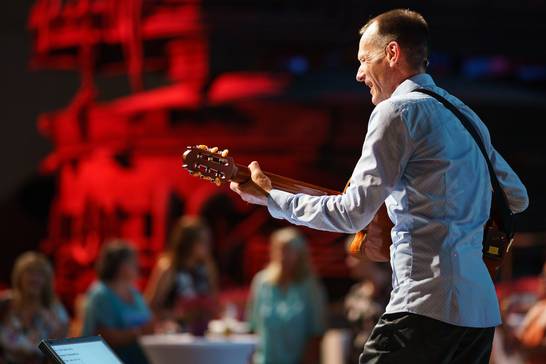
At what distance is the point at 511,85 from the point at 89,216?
3861mm

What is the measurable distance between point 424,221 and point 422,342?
31 centimetres

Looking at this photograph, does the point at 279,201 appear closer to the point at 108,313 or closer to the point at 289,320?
the point at 108,313

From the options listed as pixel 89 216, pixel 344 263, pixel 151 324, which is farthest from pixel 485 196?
pixel 89 216

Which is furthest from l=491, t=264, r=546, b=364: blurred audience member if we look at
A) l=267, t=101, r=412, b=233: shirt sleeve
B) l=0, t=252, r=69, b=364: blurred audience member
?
l=267, t=101, r=412, b=233: shirt sleeve

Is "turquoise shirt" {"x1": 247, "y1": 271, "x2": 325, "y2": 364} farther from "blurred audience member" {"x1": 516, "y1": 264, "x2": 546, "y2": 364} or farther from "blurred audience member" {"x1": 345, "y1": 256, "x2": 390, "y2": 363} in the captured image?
"blurred audience member" {"x1": 516, "y1": 264, "x2": 546, "y2": 364}

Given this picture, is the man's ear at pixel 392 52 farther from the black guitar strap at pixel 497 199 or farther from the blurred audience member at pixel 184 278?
the blurred audience member at pixel 184 278

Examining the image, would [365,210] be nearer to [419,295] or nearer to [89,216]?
[419,295]

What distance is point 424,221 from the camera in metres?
3.04

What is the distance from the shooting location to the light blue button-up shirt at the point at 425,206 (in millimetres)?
3012

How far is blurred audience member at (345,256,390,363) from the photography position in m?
7.28

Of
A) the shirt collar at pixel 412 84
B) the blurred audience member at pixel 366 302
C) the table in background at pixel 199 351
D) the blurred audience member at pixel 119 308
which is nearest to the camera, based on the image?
the shirt collar at pixel 412 84

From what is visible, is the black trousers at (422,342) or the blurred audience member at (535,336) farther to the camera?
the blurred audience member at (535,336)

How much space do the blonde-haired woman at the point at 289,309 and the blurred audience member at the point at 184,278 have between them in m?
0.40

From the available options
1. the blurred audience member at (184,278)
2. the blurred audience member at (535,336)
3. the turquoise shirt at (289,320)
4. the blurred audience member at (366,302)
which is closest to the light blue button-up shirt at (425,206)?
the blurred audience member at (535,336)
